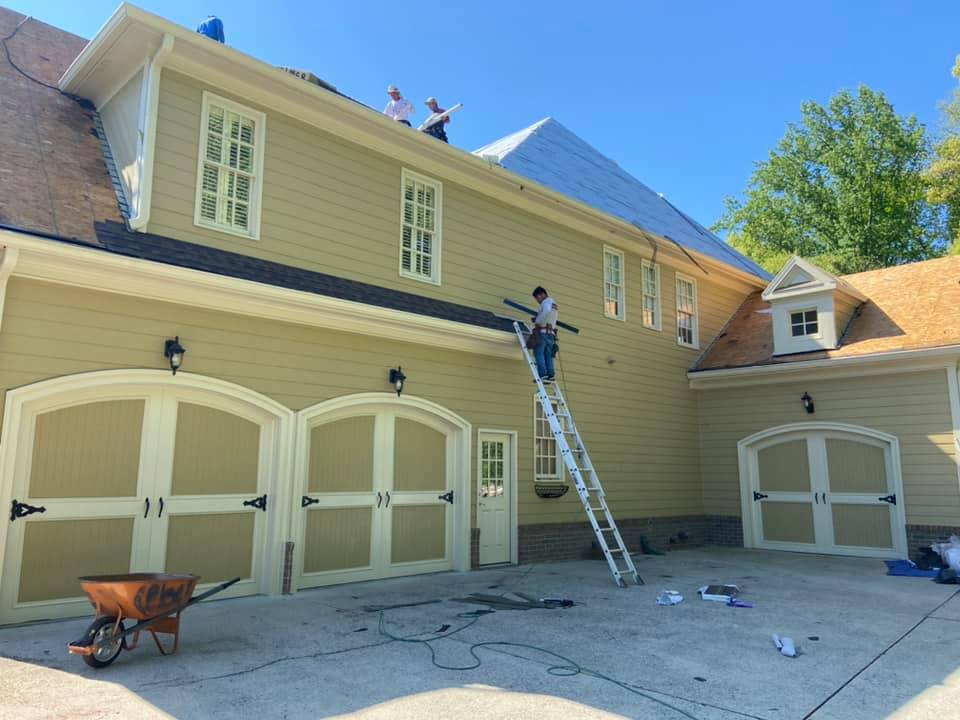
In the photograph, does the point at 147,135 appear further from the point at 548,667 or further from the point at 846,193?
the point at 846,193

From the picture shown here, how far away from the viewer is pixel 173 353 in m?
6.76

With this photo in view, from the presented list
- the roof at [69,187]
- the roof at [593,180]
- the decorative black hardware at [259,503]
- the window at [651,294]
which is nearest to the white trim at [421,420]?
the decorative black hardware at [259,503]

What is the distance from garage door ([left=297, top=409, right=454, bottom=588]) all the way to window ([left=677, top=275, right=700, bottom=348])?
665 centimetres

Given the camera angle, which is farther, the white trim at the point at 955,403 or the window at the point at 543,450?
the window at the point at 543,450

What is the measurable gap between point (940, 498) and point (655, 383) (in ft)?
15.8

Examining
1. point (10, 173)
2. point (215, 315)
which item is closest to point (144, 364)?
point (215, 315)

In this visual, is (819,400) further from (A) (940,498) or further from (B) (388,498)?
(B) (388,498)

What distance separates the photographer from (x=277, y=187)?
814 cm

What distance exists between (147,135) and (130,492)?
3616mm

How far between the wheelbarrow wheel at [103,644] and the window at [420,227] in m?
5.73

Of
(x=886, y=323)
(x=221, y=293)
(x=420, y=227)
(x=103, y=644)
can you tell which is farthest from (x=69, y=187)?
(x=886, y=323)

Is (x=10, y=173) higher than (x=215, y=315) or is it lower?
higher

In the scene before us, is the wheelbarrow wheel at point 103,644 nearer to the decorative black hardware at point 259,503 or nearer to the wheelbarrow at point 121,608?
the wheelbarrow at point 121,608

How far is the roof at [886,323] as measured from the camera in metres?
11.2
